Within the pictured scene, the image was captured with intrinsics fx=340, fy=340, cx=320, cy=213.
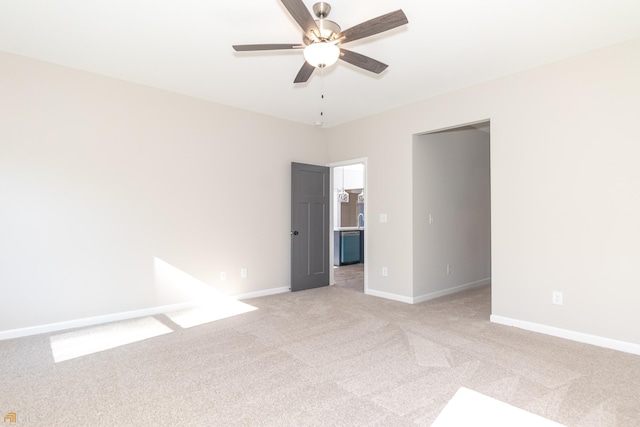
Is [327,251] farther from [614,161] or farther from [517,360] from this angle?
[614,161]

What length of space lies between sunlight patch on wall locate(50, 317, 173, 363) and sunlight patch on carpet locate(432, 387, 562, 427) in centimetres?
265

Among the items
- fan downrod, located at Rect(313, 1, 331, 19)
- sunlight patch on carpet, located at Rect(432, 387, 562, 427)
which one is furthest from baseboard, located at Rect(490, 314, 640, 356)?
fan downrod, located at Rect(313, 1, 331, 19)

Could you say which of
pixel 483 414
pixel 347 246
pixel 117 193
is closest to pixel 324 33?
pixel 483 414

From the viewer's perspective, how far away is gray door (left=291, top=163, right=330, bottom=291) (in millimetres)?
5207

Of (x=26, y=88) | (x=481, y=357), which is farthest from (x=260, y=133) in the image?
(x=481, y=357)

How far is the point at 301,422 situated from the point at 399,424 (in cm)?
54

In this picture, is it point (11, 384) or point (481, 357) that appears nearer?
point (11, 384)

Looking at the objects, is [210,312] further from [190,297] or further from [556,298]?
[556,298]

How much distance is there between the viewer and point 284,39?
2961mm

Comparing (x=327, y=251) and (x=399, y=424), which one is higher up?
(x=327, y=251)

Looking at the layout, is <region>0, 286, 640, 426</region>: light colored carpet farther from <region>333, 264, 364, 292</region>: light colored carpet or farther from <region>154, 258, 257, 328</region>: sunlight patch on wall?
<region>333, 264, 364, 292</region>: light colored carpet

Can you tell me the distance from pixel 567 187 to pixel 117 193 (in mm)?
4593

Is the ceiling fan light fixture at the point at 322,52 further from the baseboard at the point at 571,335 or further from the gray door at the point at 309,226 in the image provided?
the baseboard at the point at 571,335

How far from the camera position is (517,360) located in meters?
2.68
